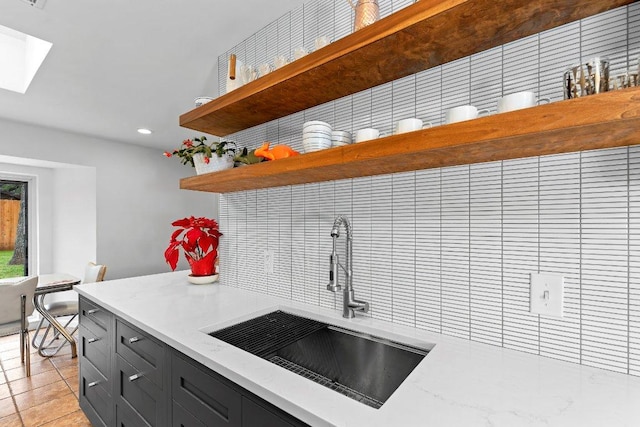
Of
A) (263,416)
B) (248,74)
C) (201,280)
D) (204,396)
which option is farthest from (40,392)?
(248,74)

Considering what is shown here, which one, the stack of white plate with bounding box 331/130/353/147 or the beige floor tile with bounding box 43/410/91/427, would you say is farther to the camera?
the beige floor tile with bounding box 43/410/91/427

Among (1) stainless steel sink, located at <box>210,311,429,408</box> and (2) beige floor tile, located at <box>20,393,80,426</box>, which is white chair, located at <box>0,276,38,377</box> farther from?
(1) stainless steel sink, located at <box>210,311,429,408</box>

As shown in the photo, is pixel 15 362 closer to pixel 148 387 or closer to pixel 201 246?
pixel 201 246


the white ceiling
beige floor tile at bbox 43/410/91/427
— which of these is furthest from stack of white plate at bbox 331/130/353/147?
beige floor tile at bbox 43/410/91/427

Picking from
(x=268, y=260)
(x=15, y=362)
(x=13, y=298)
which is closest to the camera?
(x=268, y=260)

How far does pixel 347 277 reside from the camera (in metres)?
1.32

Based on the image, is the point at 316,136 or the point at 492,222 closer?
the point at 492,222

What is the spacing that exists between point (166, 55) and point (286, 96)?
1.12 metres

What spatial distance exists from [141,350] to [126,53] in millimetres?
1740

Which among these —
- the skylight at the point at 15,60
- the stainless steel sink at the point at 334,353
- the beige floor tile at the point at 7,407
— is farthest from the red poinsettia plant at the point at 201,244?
the skylight at the point at 15,60

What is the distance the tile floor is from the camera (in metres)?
2.06

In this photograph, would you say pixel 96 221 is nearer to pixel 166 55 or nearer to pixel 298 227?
pixel 166 55

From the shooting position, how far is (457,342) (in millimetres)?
1051

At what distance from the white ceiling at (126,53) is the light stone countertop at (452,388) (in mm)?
1505
